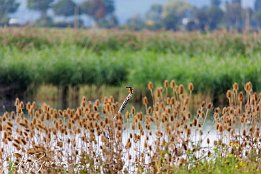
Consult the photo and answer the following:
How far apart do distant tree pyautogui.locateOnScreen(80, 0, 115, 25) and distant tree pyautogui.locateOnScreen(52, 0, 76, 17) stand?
2110 mm

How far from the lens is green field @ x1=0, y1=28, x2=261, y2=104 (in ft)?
55.4

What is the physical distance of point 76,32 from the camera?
73.8ft

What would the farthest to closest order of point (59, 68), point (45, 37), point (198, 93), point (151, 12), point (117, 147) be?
point (151, 12) → point (45, 37) → point (59, 68) → point (198, 93) → point (117, 147)

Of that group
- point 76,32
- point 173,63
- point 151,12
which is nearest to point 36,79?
point 173,63

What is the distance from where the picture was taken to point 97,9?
64.1 m

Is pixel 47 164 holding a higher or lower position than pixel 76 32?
lower

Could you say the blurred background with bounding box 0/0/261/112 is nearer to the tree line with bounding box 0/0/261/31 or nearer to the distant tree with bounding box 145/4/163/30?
the tree line with bounding box 0/0/261/31

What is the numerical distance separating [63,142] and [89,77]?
34.5ft

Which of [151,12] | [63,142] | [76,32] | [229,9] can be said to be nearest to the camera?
[63,142]

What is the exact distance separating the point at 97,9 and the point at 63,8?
10.5 metres

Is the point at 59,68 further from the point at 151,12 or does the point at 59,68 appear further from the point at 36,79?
the point at 151,12

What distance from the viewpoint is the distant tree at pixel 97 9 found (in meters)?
61.0

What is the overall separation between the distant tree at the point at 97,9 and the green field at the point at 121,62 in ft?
125

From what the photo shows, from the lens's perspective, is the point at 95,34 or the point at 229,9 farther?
the point at 229,9
